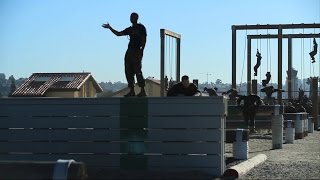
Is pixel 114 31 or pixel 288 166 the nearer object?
pixel 114 31

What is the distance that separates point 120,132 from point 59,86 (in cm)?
3335

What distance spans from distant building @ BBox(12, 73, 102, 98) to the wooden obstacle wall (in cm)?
2777

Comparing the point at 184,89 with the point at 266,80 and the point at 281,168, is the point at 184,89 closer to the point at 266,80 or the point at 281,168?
the point at 281,168

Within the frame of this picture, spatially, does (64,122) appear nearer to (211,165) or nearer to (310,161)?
(211,165)

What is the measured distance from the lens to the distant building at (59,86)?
4122 centimetres

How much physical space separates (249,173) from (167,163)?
1.62 m

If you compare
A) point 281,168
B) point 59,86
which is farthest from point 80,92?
point 281,168

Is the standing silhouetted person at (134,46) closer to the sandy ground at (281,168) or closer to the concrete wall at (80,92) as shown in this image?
the sandy ground at (281,168)

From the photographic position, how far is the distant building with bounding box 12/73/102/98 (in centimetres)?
4122

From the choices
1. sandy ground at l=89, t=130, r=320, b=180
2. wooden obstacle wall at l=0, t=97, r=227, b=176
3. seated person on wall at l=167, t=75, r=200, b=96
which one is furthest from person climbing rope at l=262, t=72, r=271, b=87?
wooden obstacle wall at l=0, t=97, r=227, b=176

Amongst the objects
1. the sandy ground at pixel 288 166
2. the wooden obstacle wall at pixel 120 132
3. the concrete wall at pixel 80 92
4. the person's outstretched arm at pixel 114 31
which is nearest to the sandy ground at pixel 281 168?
the sandy ground at pixel 288 166

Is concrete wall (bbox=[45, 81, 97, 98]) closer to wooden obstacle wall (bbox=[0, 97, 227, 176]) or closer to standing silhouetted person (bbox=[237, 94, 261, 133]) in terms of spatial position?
standing silhouetted person (bbox=[237, 94, 261, 133])

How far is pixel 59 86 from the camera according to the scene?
43500 mm

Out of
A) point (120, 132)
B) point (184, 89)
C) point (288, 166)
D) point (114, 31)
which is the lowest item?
point (288, 166)
